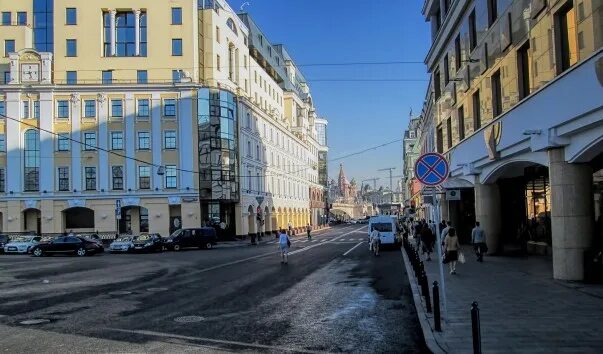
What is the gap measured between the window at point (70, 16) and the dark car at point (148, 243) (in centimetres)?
2670

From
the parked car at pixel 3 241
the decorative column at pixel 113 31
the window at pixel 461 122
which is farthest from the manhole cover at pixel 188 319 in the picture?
the decorative column at pixel 113 31

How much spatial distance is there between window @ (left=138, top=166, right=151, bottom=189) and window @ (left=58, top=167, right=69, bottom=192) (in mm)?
6912

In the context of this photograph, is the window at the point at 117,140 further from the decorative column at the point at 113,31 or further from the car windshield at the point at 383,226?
the car windshield at the point at 383,226

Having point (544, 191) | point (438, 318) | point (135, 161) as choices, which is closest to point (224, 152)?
point (135, 161)

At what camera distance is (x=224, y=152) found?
188ft

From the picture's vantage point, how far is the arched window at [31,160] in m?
54.3

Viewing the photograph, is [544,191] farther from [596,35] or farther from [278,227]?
[278,227]

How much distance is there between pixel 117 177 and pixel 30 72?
13.5 meters

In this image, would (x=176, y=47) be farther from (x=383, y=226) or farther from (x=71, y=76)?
(x=383, y=226)

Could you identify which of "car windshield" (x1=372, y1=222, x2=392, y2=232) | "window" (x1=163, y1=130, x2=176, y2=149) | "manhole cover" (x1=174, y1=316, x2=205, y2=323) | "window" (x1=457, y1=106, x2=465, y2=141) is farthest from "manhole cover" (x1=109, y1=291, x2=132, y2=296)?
"window" (x1=163, y1=130, x2=176, y2=149)

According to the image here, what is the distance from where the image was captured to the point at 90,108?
181 ft

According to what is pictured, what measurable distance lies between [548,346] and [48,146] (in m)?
54.7

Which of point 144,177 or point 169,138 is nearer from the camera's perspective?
point 144,177

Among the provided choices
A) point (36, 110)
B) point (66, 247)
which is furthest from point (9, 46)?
point (66, 247)
